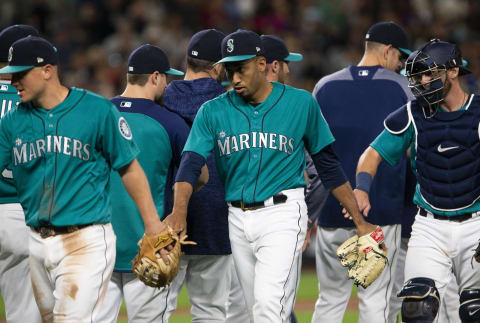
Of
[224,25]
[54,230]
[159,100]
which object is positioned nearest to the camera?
[54,230]

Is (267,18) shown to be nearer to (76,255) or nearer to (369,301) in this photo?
(369,301)

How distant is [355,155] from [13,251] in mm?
2899

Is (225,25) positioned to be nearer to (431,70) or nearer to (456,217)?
(431,70)

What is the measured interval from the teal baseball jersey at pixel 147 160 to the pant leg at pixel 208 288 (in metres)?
0.58

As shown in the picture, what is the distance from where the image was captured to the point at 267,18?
16.5 meters

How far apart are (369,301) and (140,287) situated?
2.01 m

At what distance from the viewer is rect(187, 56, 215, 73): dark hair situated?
7.11 meters

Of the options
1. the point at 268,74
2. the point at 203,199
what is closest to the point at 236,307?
the point at 203,199

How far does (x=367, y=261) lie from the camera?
251 inches

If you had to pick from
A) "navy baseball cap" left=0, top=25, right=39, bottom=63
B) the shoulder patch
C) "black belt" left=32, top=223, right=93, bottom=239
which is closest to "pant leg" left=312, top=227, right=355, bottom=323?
the shoulder patch

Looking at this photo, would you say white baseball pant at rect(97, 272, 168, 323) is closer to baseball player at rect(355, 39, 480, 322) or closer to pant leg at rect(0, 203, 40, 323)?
pant leg at rect(0, 203, 40, 323)

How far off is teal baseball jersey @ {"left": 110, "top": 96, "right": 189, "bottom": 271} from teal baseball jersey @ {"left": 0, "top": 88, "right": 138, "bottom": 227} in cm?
83

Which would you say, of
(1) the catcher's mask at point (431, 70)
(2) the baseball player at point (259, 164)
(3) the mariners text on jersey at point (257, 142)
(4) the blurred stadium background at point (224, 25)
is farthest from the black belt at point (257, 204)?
(4) the blurred stadium background at point (224, 25)

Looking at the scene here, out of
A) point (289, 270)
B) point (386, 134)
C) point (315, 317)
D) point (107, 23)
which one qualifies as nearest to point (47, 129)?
point (289, 270)
